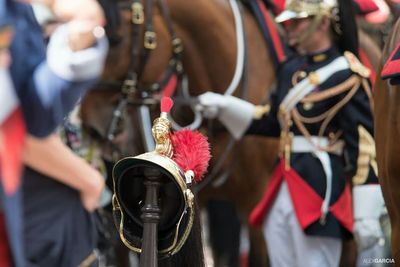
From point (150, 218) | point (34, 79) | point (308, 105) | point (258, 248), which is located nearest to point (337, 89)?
point (308, 105)

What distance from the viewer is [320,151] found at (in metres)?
4.05

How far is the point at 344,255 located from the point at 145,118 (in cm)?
109

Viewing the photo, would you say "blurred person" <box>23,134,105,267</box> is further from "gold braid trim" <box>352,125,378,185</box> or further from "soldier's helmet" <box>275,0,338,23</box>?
"soldier's helmet" <box>275,0,338,23</box>

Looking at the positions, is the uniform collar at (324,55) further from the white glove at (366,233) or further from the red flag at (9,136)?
the red flag at (9,136)

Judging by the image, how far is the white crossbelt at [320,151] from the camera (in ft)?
13.1

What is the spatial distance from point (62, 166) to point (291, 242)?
2189 mm

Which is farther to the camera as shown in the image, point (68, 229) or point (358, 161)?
point (358, 161)

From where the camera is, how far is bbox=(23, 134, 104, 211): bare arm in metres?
2.01

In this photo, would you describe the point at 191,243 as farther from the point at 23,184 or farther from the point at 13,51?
the point at 13,51

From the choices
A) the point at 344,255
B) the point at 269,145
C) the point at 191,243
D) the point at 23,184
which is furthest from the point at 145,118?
the point at 23,184

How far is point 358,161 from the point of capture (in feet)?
12.9

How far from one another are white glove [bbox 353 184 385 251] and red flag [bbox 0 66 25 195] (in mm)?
2202

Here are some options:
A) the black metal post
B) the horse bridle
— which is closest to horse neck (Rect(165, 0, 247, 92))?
the horse bridle

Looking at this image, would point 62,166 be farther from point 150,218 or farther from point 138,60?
point 138,60
